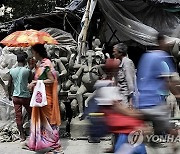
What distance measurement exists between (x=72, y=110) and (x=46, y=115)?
7.10 ft

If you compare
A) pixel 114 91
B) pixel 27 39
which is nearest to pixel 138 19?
pixel 27 39

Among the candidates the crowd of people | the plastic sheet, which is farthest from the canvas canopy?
the crowd of people

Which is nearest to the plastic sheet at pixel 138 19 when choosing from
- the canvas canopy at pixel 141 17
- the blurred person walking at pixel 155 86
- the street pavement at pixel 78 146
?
the canvas canopy at pixel 141 17

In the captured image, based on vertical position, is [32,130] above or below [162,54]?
below

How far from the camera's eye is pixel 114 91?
4738mm

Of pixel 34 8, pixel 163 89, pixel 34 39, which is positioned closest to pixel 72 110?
pixel 34 39

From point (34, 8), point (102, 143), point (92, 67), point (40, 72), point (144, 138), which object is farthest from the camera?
point (34, 8)

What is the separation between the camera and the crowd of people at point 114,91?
4719 millimetres

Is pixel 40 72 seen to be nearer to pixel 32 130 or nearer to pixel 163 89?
pixel 32 130

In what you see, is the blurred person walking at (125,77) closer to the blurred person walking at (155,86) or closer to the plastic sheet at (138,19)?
the blurred person walking at (155,86)

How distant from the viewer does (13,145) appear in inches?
323

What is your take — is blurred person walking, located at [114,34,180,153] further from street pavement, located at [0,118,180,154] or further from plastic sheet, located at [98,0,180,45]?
plastic sheet, located at [98,0,180,45]

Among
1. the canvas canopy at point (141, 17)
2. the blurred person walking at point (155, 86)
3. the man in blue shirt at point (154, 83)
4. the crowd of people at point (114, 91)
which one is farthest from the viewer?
the canvas canopy at point (141, 17)

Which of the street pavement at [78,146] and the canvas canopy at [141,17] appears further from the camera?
the canvas canopy at [141,17]
